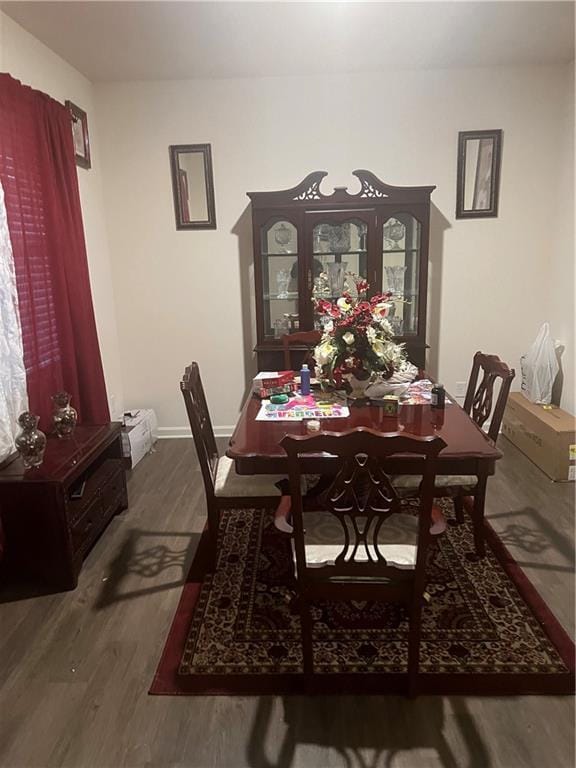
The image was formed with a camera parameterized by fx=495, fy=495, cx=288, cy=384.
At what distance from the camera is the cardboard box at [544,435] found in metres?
3.06

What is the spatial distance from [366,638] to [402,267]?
253 cm

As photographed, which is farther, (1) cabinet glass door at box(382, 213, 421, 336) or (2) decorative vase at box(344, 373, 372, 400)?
(1) cabinet glass door at box(382, 213, 421, 336)

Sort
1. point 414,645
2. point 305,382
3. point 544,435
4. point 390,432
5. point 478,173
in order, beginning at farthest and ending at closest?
point 478,173 < point 544,435 < point 305,382 < point 390,432 < point 414,645

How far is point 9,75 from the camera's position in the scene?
2457 millimetres

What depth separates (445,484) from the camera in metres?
2.20

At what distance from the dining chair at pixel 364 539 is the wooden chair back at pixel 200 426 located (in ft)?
2.18

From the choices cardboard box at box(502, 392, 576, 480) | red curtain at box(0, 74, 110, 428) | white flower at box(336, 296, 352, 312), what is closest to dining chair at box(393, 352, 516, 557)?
white flower at box(336, 296, 352, 312)

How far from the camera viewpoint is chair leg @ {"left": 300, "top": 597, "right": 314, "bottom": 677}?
1581mm

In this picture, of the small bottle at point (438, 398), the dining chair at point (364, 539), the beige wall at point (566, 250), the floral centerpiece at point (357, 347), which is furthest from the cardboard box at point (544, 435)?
the dining chair at point (364, 539)

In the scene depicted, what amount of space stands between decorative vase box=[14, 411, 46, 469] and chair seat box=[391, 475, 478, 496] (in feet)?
5.28

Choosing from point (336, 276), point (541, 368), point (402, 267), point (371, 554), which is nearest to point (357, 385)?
point (371, 554)

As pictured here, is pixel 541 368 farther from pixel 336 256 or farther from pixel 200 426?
pixel 200 426

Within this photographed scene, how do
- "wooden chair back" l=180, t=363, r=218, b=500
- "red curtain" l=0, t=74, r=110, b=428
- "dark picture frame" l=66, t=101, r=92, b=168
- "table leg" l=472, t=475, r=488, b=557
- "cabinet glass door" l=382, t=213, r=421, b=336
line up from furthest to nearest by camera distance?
"cabinet glass door" l=382, t=213, r=421, b=336 → "dark picture frame" l=66, t=101, r=92, b=168 → "red curtain" l=0, t=74, r=110, b=428 → "table leg" l=472, t=475, r=488, b=557 → "wooden chair back" l=180, t=363, r=218, b=500

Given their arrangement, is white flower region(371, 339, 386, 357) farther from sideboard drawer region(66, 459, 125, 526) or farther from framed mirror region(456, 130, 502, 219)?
framed mirror region(456, 130, 502, 219)
